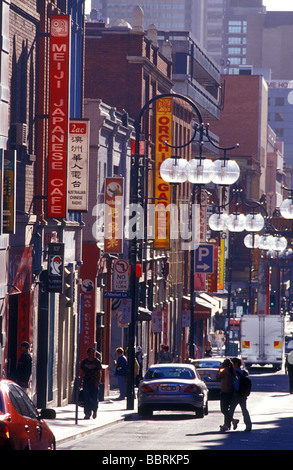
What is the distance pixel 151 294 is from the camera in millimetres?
53969

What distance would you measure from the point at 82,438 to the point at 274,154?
13661 centimetres

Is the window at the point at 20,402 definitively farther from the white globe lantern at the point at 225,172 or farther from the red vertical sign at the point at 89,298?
the red vertical sign at the point at 89,298

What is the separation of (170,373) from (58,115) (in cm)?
715

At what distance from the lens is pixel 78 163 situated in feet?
104

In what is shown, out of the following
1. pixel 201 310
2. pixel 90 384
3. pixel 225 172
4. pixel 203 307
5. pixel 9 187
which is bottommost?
pixel 201 310

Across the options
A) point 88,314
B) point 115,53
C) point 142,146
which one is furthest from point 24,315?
point 115,53

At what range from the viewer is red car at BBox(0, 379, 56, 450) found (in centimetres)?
1279

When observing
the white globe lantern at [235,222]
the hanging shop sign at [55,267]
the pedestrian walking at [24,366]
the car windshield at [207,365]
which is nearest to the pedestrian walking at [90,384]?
the pedestrian walking at [24,366]

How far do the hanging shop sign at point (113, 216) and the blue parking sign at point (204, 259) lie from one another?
16692 millimetres

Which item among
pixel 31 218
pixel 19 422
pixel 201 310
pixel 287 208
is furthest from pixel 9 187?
pixel 201 310

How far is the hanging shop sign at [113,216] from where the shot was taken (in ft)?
129

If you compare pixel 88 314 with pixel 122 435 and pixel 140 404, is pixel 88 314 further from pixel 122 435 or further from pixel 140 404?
pixel 122 435

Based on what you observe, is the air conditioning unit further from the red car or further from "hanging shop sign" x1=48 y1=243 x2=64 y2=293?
the red car

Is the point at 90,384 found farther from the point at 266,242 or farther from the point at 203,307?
the point at 203,307
